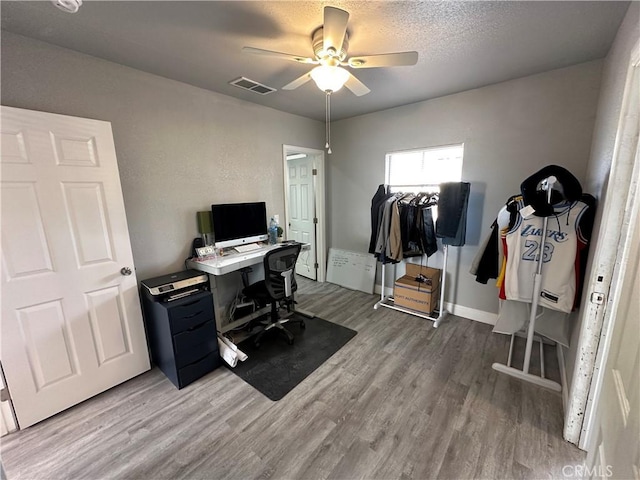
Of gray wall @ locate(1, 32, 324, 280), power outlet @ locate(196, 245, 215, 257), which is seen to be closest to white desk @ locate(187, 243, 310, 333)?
power outlet @ locate(196, 245, 215, 257)

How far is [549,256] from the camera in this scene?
193 cm

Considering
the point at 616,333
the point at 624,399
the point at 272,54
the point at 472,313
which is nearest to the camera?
the point at 624,399

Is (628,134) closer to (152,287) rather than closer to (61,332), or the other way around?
(152,287)

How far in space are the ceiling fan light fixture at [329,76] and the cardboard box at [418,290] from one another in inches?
96.2

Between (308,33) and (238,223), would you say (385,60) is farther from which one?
(238,223)

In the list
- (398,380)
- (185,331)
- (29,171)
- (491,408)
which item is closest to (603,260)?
(491,408)

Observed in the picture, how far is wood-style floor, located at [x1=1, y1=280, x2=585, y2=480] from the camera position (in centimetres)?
151

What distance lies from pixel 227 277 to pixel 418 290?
2.28m

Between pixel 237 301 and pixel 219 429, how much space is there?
58.3 inches

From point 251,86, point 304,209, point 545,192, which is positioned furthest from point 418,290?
point 251,86

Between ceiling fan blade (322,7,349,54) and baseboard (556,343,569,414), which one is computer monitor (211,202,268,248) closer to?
ceiling fan blade (322,7,349,54)

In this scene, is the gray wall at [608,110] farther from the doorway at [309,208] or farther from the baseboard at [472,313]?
the doorway at [309,208]

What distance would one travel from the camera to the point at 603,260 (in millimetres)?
1430

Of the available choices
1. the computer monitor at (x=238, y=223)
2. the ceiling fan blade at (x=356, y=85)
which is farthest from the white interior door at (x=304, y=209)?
the ceiling fan blade at (x=356, y=85)
